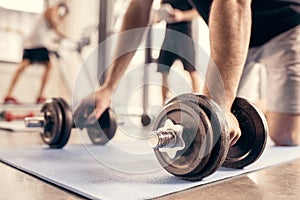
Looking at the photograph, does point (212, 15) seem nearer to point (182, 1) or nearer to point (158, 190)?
point (158, 190)

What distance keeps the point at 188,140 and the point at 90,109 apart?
0.61m

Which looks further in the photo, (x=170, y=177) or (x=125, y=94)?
(x=125, y=94)

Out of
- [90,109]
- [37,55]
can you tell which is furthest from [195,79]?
[37,55]

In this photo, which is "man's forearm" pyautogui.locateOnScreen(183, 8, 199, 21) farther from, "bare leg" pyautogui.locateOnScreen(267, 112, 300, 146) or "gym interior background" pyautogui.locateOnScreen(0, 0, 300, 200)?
"bare leg" pyautogui.locateOnScreen(267, 112, 300, 146)

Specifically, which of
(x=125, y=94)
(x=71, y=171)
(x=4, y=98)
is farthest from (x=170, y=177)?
(x=4, y=98)

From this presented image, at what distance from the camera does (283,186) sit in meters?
0.89

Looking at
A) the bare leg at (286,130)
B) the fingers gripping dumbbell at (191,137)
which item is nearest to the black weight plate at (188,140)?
the fingers gripping dumbbell at (191,137)

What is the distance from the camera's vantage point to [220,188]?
0.84 metres

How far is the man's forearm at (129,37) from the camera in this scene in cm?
150

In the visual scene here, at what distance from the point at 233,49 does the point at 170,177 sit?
38 cm

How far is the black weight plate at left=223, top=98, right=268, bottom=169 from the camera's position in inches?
39.9

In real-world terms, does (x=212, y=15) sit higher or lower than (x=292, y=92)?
higher

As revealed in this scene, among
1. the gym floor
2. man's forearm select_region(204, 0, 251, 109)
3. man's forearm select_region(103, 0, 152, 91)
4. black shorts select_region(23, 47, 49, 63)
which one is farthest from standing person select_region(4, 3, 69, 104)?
man's forearm select_region(204, 0, 251, 109)

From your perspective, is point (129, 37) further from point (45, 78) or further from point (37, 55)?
point (45, 78)
